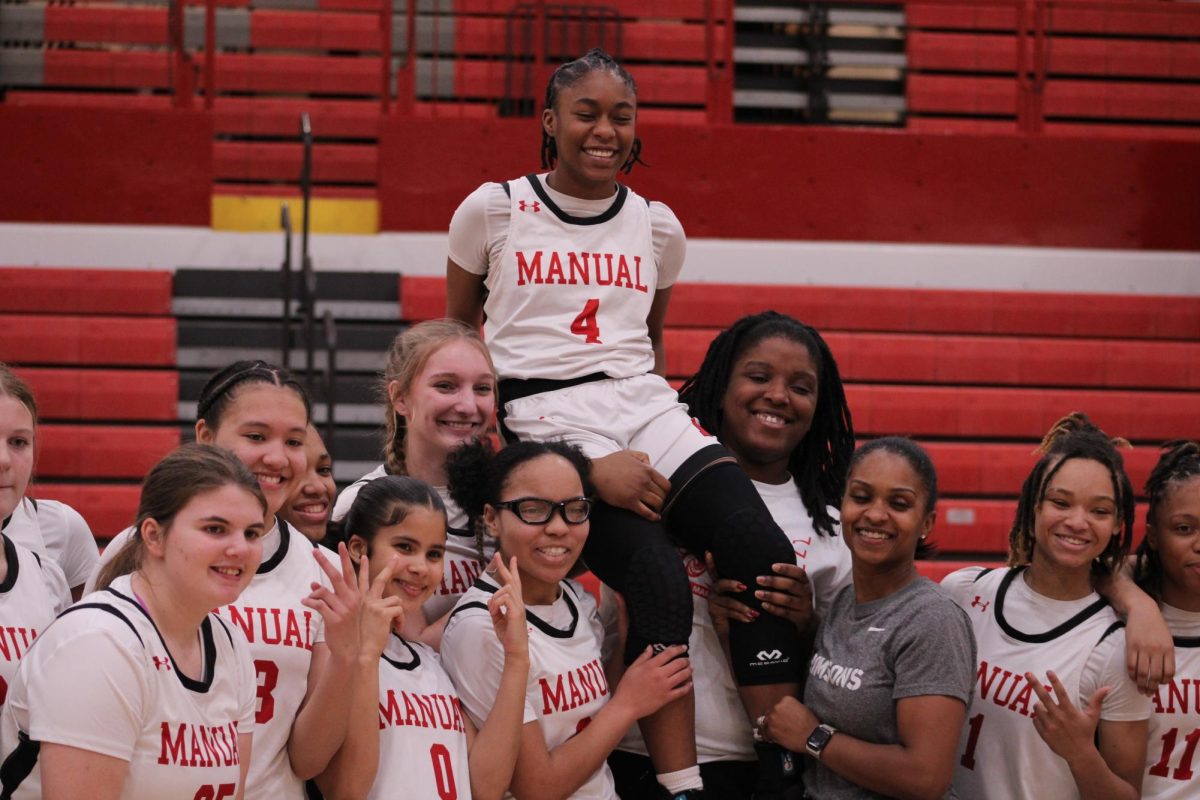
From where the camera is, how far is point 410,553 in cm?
261

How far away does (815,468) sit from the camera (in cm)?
320

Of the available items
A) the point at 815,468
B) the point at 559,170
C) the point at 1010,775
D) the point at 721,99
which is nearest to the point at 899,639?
the point at 1010,775

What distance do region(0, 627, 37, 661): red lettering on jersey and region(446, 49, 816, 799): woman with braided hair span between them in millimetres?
1016

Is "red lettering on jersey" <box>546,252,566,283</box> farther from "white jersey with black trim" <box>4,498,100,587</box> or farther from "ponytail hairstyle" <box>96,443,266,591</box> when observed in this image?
"white jersey with black trim" <box>4,498,100,587</box>

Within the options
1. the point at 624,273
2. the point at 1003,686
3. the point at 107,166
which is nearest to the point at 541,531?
the point at 624,273

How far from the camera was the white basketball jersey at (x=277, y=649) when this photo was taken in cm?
246

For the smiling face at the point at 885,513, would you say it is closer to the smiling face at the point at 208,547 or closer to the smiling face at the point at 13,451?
the smiling face at the point at 208,547

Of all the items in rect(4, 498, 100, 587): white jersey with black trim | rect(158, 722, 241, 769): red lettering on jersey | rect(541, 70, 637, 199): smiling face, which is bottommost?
rect(158, 722, 241, 769): red lettering on jersey

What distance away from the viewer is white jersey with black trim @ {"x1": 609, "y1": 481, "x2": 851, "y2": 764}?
2.90m

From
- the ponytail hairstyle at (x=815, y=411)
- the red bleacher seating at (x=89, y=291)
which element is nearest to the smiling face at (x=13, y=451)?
the ponytail hairstyle at (x=815, y=411)

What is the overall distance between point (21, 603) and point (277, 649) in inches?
17.8

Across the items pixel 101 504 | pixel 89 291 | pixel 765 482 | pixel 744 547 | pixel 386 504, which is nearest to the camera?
pixel 386 504

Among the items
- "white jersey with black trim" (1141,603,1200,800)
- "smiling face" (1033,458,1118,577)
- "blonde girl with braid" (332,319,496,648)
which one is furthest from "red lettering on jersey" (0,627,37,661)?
"white jersey with black trim" (1141,603,1200,800)

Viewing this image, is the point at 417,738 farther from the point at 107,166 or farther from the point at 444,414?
the point at 107,166
